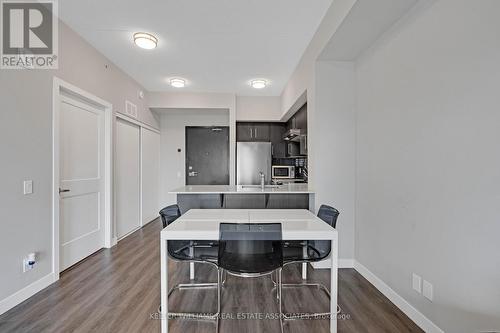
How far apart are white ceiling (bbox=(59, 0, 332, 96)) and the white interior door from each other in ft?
3.39

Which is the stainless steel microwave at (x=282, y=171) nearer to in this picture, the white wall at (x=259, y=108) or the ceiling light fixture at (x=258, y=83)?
the white wall at (x=259, y=108)

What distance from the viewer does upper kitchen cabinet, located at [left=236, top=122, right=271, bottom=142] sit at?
18.6ft

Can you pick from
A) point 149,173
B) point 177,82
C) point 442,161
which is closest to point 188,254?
point 442,161

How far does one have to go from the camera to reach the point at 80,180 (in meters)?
3.12

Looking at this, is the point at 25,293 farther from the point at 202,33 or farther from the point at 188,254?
the point at 202,33

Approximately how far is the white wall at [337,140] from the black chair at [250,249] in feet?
4.15

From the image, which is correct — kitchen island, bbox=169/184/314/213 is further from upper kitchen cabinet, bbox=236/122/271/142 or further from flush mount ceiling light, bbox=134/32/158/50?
upper kitchen cabinet, bbox=236/122/271/142

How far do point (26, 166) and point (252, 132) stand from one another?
4120 mm

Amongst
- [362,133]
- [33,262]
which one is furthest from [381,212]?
[33,262]

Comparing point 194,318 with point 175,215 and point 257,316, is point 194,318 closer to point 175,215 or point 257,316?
point 257,316

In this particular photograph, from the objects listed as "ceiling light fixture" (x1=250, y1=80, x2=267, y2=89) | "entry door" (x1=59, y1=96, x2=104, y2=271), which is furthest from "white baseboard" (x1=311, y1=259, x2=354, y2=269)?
"ceiling light fixture" (x1=250, y1=80, x2=267, y2=89)

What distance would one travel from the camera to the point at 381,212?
7.79ft

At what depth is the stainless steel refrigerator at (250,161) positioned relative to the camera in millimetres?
5383

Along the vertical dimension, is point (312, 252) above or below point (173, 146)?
below
